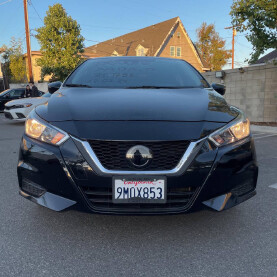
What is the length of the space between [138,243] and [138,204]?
0.36 meters

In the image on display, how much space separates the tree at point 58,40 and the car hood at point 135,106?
22922mm

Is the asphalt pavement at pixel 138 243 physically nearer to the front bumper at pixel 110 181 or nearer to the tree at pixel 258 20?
the front bumper at pixel 110 181

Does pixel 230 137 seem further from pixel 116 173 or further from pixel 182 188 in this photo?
pixel 116 173

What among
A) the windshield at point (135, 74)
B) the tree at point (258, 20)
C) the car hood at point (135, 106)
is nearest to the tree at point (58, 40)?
the tree at point (258, 20)

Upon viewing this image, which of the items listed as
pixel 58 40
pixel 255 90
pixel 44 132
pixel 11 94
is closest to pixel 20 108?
pixel 11 94

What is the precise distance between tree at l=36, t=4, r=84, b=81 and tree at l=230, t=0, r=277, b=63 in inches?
706

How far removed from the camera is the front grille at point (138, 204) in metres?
1.86

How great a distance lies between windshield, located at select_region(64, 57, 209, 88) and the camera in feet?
9.55

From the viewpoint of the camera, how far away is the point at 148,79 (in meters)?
3.01

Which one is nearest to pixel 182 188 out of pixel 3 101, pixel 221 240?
pixel 221 240

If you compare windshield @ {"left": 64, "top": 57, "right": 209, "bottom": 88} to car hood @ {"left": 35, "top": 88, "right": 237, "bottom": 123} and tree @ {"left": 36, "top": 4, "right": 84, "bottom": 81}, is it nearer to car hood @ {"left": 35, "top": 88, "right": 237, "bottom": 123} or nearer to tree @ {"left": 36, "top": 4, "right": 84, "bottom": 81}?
car hood @ {"left": 35, "top": 88, "right": 237, "bottom": 123}

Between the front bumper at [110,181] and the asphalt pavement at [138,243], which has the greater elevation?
the front bumper at [110,181]

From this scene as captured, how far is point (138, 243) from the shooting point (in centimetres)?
203

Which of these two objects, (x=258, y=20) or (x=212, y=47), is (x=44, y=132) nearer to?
(x=258, y=20)
